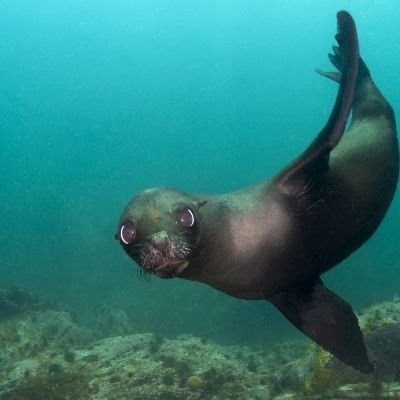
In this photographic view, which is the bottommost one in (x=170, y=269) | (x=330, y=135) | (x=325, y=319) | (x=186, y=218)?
(x=325, y=319)

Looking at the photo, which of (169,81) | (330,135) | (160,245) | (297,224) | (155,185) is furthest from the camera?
(169,81)

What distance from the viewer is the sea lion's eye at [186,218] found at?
274cm

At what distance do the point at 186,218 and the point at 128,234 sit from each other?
377 mm

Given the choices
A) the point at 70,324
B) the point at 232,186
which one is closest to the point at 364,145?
the point at 70,324

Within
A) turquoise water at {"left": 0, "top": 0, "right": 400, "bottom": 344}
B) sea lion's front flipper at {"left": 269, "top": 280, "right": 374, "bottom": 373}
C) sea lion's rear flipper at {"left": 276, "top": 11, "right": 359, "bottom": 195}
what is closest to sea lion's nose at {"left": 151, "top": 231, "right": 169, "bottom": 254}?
sea lion's rear flipper at {"left": 276, "top": 11, "right": 359, "bottom": 195}

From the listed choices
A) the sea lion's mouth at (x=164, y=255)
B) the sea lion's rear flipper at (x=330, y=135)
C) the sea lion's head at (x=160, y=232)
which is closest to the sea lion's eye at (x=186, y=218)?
the sea lion's head at (x=160, y=232)

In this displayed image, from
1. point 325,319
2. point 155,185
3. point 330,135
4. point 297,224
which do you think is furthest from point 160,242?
point 155,185

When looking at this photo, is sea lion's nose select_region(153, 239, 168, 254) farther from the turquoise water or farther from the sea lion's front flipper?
the turquoise water

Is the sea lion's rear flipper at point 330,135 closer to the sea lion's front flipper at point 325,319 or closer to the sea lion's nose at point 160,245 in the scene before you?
the sea lion's front flipper at point 325,319

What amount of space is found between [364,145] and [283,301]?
5.01 ft

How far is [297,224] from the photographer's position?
329 centimetres

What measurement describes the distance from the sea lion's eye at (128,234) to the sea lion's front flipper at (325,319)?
5.27 ft

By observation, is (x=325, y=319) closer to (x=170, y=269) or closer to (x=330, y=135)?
(x=330, y=135)

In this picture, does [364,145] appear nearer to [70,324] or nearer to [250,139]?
[70,324]
